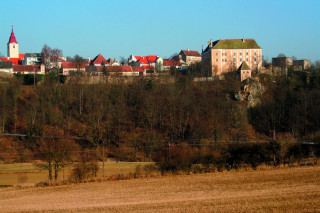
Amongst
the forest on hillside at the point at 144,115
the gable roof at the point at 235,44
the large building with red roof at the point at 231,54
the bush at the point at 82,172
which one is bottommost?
the bush at the point at 82,172

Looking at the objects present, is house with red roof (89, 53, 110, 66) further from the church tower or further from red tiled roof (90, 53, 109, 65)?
the church tower

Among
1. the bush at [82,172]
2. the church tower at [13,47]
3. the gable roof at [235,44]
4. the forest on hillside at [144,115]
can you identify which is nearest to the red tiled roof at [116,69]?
the forest on hillside at [144,115]

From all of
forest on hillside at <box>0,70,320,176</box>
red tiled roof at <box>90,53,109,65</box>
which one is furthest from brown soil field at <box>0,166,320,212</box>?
red tiled roof at <box>90,53,109,65</box>

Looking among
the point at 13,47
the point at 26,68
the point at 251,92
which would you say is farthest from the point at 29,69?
the point at 13,47

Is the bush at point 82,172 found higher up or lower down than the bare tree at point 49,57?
lower down

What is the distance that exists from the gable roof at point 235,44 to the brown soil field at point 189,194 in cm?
4778

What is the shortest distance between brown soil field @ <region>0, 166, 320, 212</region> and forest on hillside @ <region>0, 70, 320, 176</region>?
18.8m

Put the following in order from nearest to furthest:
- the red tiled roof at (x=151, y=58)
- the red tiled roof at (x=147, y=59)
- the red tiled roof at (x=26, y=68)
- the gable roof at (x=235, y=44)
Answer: the red tiled roof at (x=26, y=68), the gable roof at (x=235, y=44), the red tiled roof at (x=147, y=59), the red tiled roof at (x=151, y=58)

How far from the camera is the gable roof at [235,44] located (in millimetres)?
74000

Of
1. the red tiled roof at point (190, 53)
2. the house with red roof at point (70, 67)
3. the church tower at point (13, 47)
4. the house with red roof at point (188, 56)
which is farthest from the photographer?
the church tower at point (13, 47)

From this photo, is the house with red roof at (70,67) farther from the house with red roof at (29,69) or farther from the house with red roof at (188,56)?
the house with red roof at (188,56)

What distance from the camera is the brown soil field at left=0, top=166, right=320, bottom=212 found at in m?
17.9

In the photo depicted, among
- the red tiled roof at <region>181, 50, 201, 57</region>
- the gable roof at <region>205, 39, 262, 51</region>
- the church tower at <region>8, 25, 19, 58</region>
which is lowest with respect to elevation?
the gable roof at <region>205, 39, 262, 51</region>

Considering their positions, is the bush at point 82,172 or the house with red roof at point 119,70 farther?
the house with red roof at point 119,70
